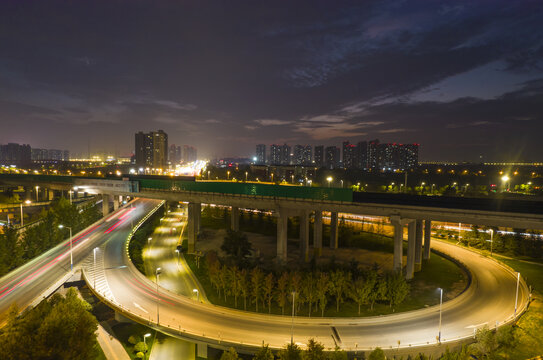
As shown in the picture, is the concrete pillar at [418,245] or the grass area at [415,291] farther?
the concrete pillar at [418,245]

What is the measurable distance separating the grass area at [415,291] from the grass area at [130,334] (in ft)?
24.7

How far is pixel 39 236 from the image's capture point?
52.4m

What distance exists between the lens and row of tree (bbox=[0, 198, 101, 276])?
146 feet

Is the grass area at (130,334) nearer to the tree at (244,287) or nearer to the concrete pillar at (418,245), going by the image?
the tree at (244,287)

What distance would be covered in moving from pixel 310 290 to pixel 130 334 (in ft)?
65.8

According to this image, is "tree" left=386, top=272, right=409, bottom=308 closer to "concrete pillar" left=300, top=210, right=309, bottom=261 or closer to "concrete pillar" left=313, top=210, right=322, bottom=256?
"concrete pillar" left=300, top=210, right=309, bottom=261

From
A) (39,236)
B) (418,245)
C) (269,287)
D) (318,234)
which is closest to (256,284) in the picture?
(269,287)

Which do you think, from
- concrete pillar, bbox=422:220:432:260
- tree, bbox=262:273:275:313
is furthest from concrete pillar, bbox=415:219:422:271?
tree, bbox=262:273:275:313

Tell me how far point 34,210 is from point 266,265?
79288 mm

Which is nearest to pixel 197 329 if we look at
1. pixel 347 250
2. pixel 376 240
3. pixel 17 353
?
pixel 17 353

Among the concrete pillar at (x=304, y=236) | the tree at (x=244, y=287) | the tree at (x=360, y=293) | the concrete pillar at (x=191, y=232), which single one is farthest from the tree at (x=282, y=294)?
the concrete pillar at (x=191, y=232)

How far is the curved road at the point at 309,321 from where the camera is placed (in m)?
26.4

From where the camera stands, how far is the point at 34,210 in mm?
87812

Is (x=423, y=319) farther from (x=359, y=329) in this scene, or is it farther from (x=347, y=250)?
(x=347, y=250)
